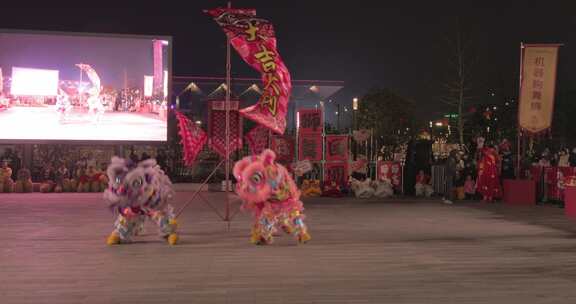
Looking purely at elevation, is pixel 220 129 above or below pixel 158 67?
below

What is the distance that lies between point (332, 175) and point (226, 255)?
8822mm

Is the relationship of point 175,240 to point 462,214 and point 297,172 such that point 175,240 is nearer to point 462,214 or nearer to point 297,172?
point 462,214

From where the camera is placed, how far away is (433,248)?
22.2 feet

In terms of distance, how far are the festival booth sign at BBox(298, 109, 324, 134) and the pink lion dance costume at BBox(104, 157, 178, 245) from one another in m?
8.07

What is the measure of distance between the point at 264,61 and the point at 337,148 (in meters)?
7.38

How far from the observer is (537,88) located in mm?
12672

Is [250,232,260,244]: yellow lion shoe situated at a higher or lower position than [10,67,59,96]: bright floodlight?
lower

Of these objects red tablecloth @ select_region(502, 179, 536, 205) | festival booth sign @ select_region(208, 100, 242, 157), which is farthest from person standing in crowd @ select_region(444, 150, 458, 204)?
festival booth sign @ select_region(208, 100, 242, 157)

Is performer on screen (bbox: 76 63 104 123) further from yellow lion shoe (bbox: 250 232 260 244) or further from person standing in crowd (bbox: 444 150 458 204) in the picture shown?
yellow lion shoe (bbox: 250 232 260 244)

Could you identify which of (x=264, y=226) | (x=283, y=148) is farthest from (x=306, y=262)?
(x=283, y=148)

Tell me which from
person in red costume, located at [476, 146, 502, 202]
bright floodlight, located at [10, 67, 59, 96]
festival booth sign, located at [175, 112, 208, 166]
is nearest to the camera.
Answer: festival booth sign, located at [175, 112, 208, 166]

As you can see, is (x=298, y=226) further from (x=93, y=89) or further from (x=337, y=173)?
(x=93, y=89)

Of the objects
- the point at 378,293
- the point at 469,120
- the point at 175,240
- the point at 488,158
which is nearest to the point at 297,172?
the point at 488,158

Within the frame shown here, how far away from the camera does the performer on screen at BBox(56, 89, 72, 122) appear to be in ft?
51.9
